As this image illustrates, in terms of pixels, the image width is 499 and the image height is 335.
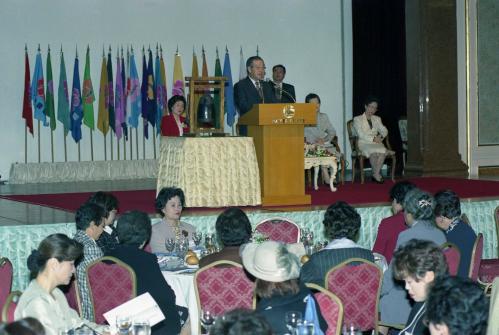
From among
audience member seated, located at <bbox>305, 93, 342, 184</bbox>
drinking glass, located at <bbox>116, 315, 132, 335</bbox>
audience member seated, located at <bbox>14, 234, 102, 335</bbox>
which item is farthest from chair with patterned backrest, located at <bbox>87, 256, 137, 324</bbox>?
audience member seated, located at <bbox>305, 93, 342, 184</bbox>

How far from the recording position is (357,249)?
4.95 m

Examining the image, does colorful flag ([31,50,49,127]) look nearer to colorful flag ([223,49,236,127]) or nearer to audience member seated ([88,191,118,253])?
colorful flag ([223,49,236,127])

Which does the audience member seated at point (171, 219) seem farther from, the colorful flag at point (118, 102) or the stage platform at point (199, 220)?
the colorful flag at point (118, 102)

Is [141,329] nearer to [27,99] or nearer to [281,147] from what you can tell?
[281,147]

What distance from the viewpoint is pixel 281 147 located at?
8.44 m

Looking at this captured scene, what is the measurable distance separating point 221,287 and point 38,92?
31.3 ft

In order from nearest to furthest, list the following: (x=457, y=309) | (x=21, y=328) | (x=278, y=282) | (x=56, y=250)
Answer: (x=21, y=328)
(x=457, y=309)
(x=278, y=282)
(x=56, y=250)

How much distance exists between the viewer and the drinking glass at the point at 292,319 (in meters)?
3.44

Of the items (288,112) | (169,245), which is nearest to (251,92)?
(288,112)

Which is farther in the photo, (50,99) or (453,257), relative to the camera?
(50,99)

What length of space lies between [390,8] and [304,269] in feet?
35.8

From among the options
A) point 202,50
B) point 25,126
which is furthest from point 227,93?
point 25,126

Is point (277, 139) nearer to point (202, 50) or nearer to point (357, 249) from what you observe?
point (357, 249)

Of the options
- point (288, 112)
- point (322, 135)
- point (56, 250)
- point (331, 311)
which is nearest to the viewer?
point (56, 250)
